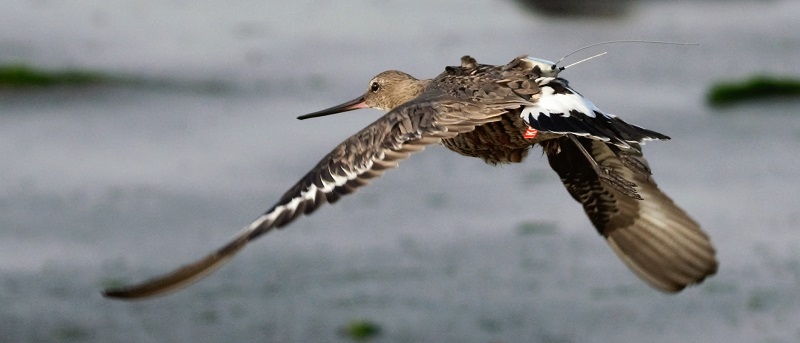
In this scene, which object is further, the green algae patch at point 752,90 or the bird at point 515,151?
the green algae patch at point 752,90

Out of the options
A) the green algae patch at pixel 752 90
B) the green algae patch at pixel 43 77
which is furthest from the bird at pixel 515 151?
the green algae patch at pixel 43 77

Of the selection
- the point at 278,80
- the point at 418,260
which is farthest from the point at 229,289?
the point at 278,80

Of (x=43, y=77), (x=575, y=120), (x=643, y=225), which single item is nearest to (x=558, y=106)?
(x=575, y=120)

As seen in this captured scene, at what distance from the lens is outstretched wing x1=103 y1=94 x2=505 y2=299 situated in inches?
201

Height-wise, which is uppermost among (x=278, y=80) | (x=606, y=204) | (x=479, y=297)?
(x=278, y=80)

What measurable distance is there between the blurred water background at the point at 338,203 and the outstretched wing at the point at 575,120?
5842 millimetres

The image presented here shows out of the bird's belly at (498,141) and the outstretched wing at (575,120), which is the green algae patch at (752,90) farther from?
the outstretched wing at (575,120)

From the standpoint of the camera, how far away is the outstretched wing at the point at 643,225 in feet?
20.0

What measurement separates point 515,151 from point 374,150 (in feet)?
2.06

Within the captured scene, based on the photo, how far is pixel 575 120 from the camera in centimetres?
523

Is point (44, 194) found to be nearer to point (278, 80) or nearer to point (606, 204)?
point (278, 80)

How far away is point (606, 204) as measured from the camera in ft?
20.4

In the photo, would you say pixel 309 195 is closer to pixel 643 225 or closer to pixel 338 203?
pixel 643 225

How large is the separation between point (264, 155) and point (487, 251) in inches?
82.6
